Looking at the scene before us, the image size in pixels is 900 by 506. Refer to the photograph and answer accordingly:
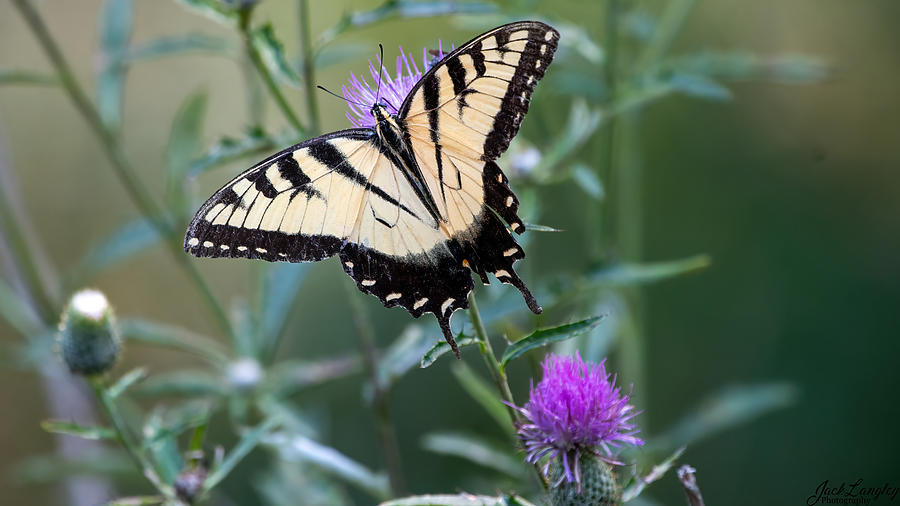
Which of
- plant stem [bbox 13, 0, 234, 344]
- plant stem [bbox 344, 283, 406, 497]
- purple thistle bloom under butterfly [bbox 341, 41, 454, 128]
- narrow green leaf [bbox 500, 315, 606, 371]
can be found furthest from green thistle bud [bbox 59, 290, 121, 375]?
narrow green leaf [bbox 500, 315, 606, 371]

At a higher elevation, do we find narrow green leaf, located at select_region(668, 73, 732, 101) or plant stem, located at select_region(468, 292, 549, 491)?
narrow green leaf, located at select_region(668, 73, 732, 101)

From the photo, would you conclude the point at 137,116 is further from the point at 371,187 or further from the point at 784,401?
the point at 784,401

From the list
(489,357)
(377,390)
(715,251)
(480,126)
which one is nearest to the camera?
(489,357)

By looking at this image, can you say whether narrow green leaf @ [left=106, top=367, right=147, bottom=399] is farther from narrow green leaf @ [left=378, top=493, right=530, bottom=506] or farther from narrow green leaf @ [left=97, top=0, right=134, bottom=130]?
narrow green leaf @ [left=97, top=0, right=134, bottom=130]

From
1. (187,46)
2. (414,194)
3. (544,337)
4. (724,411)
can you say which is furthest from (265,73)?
(724,411)

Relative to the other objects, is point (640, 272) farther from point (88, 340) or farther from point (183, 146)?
point (183, 146)
